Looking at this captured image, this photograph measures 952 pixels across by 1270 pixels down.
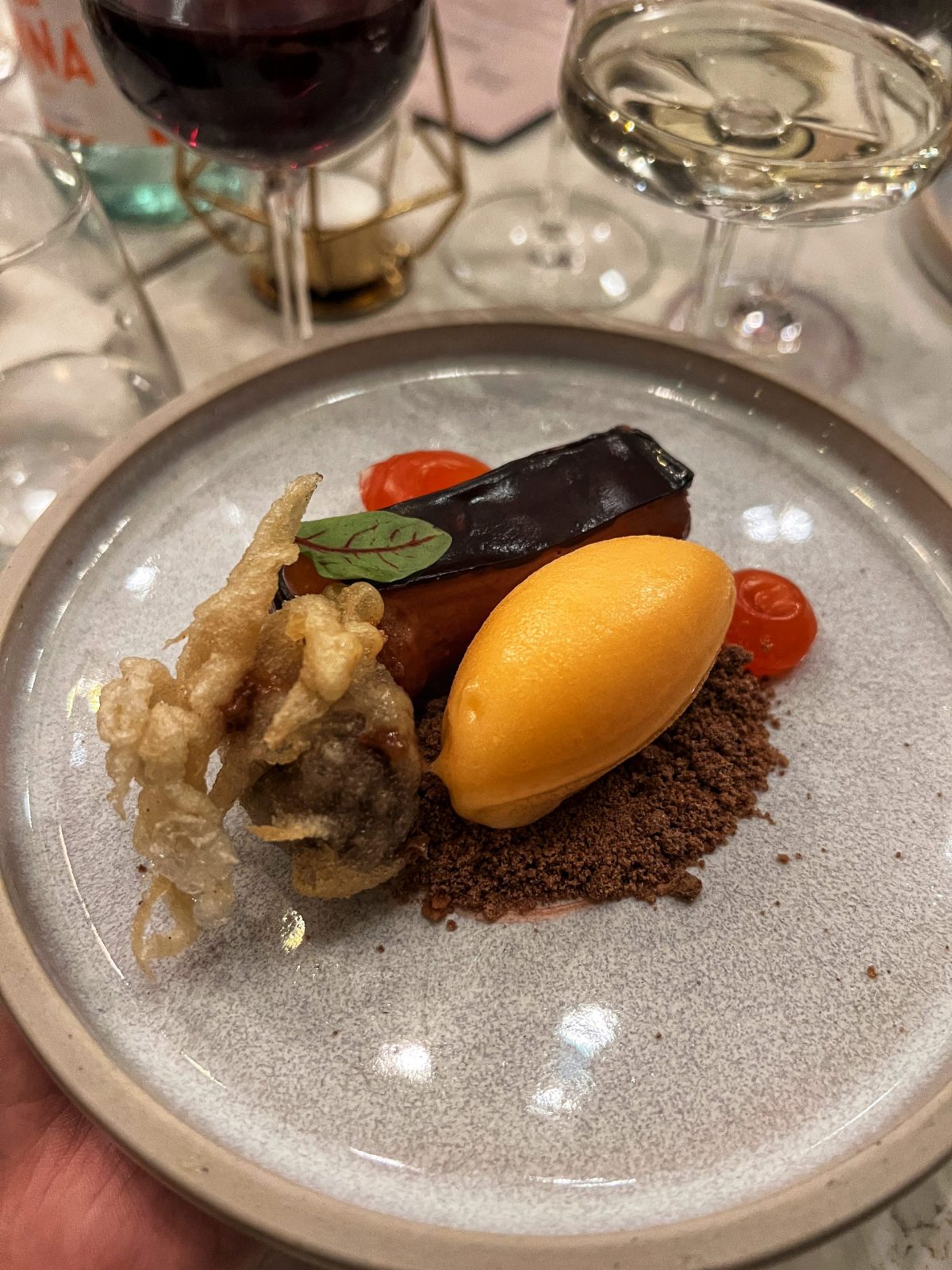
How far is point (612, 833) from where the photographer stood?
77cm

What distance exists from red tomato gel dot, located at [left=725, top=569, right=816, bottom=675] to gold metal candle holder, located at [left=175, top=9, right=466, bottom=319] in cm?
73

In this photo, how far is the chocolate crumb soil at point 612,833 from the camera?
75 cm

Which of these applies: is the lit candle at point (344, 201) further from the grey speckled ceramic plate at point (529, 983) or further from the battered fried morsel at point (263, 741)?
the battered fried morsel at point (263, 741)

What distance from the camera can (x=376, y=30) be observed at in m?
0.93

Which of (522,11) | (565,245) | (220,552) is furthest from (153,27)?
(522,11)

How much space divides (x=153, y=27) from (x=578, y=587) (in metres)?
0.65

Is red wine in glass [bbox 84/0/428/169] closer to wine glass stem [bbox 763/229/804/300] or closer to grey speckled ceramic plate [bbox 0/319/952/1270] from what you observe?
grey speckled ceramic plate [bbox 0/319/952/1270]

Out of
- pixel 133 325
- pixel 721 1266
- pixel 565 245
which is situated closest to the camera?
pixel 721 1266

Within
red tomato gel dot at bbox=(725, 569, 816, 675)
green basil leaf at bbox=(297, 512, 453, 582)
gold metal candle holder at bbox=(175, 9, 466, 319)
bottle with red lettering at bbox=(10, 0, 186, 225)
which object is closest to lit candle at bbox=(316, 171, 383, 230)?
gold metal candle holder at bbox=(175, 9, 466, 319)

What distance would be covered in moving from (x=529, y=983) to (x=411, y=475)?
0.53 m

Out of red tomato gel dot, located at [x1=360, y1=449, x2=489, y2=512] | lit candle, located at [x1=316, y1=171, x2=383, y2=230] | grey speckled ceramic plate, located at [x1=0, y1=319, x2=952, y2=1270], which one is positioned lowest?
grey speckled ceramic plate, located at [x1=0, y1=319, x2=952, y2=1270]

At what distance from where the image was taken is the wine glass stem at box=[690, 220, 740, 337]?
1.26 metres

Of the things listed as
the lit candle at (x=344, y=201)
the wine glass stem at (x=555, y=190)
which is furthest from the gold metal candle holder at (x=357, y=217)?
the wine glass stem at (x=555, y=190)

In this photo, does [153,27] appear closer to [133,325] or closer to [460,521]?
[133,325]
